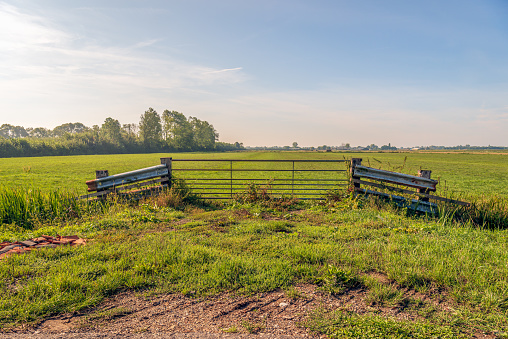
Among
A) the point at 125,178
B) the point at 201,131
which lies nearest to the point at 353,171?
the point at 125,178

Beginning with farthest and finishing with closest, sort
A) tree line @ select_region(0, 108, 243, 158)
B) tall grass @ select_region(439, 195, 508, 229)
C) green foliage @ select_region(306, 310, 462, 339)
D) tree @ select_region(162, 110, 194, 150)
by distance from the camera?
tree @ select_region(162, 110, 194, 150) → tree line @ select_region(0, 108, 243, 158) → tall grass @ select_region(439, 195, 508, 229) → green foliage @ select_region(306, 310, 462, 339)

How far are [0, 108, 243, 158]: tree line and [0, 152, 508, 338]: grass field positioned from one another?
9467cm

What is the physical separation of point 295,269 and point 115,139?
123m

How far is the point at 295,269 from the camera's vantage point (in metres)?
4.14

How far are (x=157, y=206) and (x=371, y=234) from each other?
20.3 ft

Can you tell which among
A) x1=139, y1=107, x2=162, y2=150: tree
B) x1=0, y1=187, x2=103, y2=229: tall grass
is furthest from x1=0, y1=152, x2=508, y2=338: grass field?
x1=139, y1=107, x2=162, y2=150: tree

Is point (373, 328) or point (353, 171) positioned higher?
point (353, 171)

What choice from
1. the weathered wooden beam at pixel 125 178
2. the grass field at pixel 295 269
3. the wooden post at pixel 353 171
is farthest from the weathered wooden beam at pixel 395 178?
the weathered wooden beam at pixel 125 178

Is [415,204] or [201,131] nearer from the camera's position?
[415,204]

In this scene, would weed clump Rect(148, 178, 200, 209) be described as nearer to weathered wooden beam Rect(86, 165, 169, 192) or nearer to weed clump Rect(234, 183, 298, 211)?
weathered wooden beam Rect(86, 165, 169, 192)

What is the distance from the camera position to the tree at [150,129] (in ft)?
391

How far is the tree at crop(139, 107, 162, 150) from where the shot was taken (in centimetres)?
11919

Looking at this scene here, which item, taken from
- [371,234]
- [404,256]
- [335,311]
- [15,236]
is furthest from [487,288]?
[15,236]

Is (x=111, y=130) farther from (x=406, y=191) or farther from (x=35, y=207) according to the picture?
(x=406, y=191)
